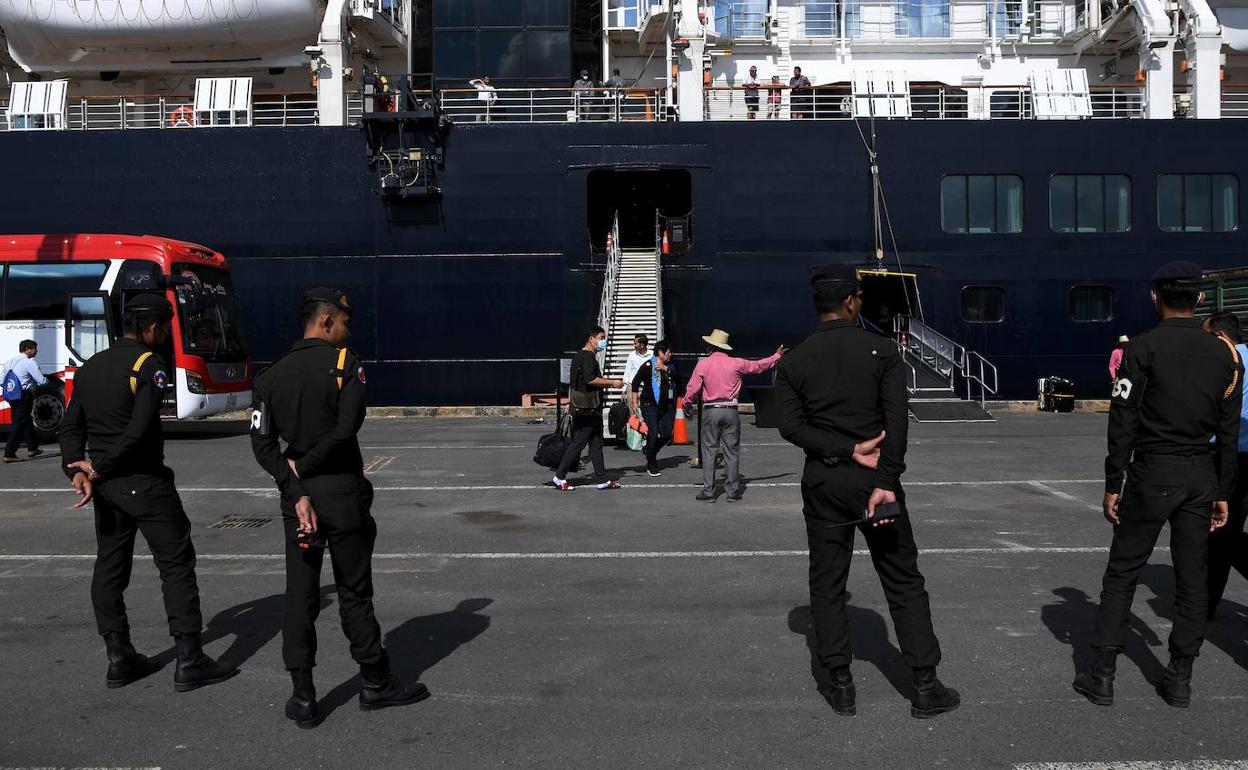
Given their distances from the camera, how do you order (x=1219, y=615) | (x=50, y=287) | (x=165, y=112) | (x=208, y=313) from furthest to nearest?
(x=165, y=112) < (x=208, y=313) < (x=50, y=287) < (x=1219, y=615)

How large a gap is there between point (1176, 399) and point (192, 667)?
4.51 m

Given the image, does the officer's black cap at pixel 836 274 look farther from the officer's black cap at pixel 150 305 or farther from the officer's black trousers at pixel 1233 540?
the officer's black cap at pixel 150 305

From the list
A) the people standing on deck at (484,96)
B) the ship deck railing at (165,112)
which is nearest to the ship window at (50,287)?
the ship deck railing at (165,112)

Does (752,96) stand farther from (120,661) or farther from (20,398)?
(120,661)

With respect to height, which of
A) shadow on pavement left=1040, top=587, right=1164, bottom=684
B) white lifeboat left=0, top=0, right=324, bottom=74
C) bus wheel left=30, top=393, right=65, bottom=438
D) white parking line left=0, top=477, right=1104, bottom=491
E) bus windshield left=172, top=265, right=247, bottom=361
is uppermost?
white lifeboat left=0, top=0, right=324, bottom=74

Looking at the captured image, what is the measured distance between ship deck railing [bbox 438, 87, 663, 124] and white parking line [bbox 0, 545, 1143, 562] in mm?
14581

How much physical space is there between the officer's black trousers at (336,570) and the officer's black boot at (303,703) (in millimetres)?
49

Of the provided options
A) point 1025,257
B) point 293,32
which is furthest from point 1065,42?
point 293,32

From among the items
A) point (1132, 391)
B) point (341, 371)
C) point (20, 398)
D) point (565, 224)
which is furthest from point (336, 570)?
point (565, 224)

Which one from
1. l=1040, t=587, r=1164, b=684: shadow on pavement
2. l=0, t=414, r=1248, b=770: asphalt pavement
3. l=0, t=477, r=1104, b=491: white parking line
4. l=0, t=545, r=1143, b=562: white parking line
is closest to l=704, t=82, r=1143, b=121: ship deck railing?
l=0, t=477, r=1104, b=491: white parking line

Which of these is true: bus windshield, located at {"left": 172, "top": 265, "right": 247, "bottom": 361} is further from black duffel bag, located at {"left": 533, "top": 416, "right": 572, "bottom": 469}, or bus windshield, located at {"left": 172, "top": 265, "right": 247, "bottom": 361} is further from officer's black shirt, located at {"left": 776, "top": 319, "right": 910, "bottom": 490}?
officer's black shirt, located at {"left": 776, "top": 319, "right": 910, "bottom": 490}

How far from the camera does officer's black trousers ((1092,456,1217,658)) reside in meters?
4.91

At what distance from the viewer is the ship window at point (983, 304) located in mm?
22094

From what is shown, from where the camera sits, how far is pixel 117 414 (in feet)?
18.0
